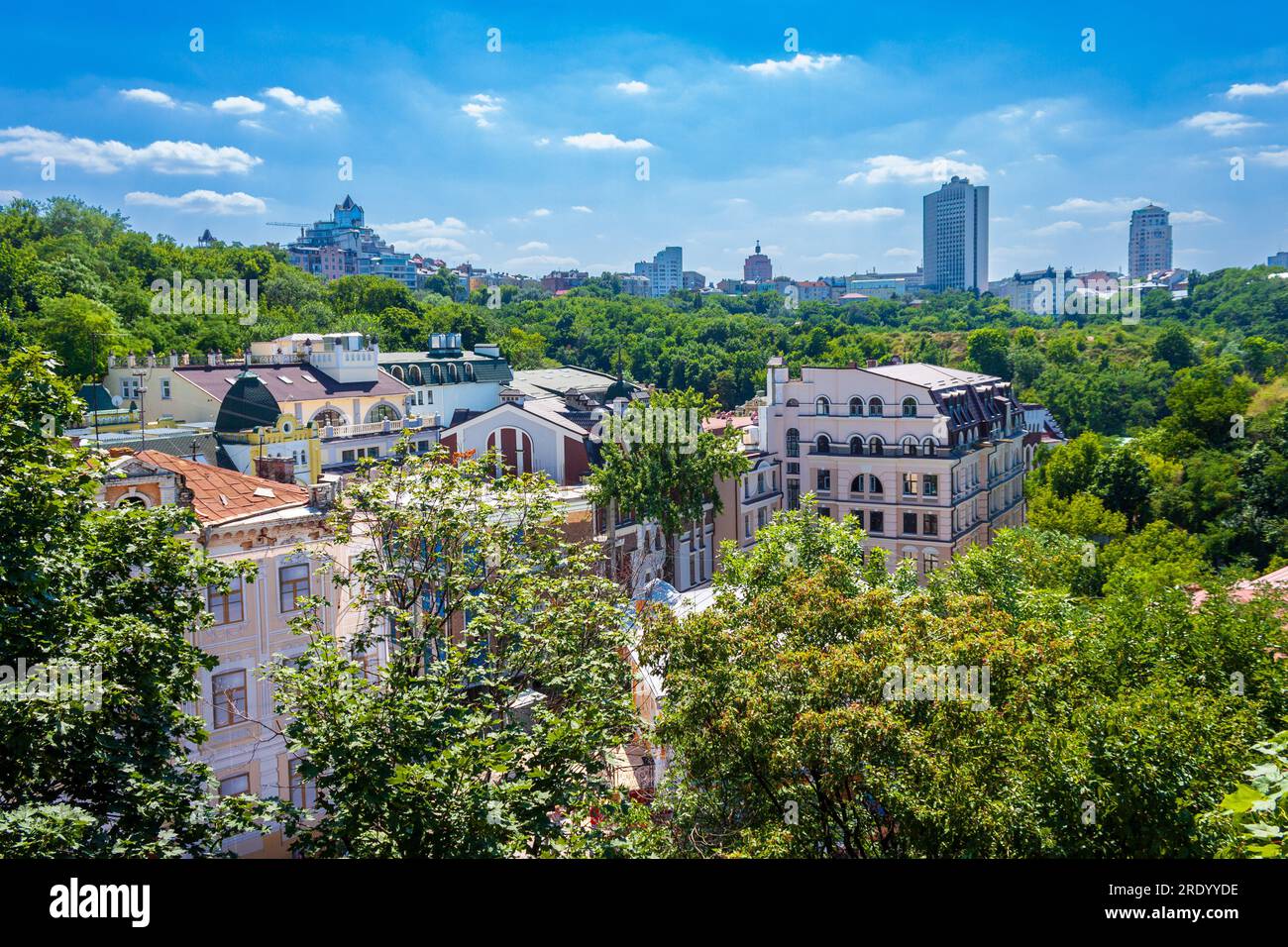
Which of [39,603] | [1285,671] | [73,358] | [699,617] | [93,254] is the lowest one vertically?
[1285,671]

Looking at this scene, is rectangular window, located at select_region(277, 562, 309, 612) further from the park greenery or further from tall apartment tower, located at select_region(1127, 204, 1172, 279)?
tall apartment tower, located at select_region(1127, 204, 1172, 279)

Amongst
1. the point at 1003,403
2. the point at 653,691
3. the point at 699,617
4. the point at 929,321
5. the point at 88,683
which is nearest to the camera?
the point at 88,683

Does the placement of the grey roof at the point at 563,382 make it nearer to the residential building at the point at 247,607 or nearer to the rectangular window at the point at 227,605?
the residential building at the point at 247,607

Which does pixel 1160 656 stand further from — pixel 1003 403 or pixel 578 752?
pixel 1003 403

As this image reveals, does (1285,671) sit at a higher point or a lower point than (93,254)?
lower

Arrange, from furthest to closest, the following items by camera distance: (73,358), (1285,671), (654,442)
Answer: (73,358), (654,442), (1285,671)

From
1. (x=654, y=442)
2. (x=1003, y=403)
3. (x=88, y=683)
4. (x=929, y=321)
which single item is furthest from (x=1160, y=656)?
(x=929, y=321)

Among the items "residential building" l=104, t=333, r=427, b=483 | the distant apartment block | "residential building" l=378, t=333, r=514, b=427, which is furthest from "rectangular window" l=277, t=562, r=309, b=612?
the distant apartment block

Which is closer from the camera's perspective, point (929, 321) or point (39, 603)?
point (39, 603)
